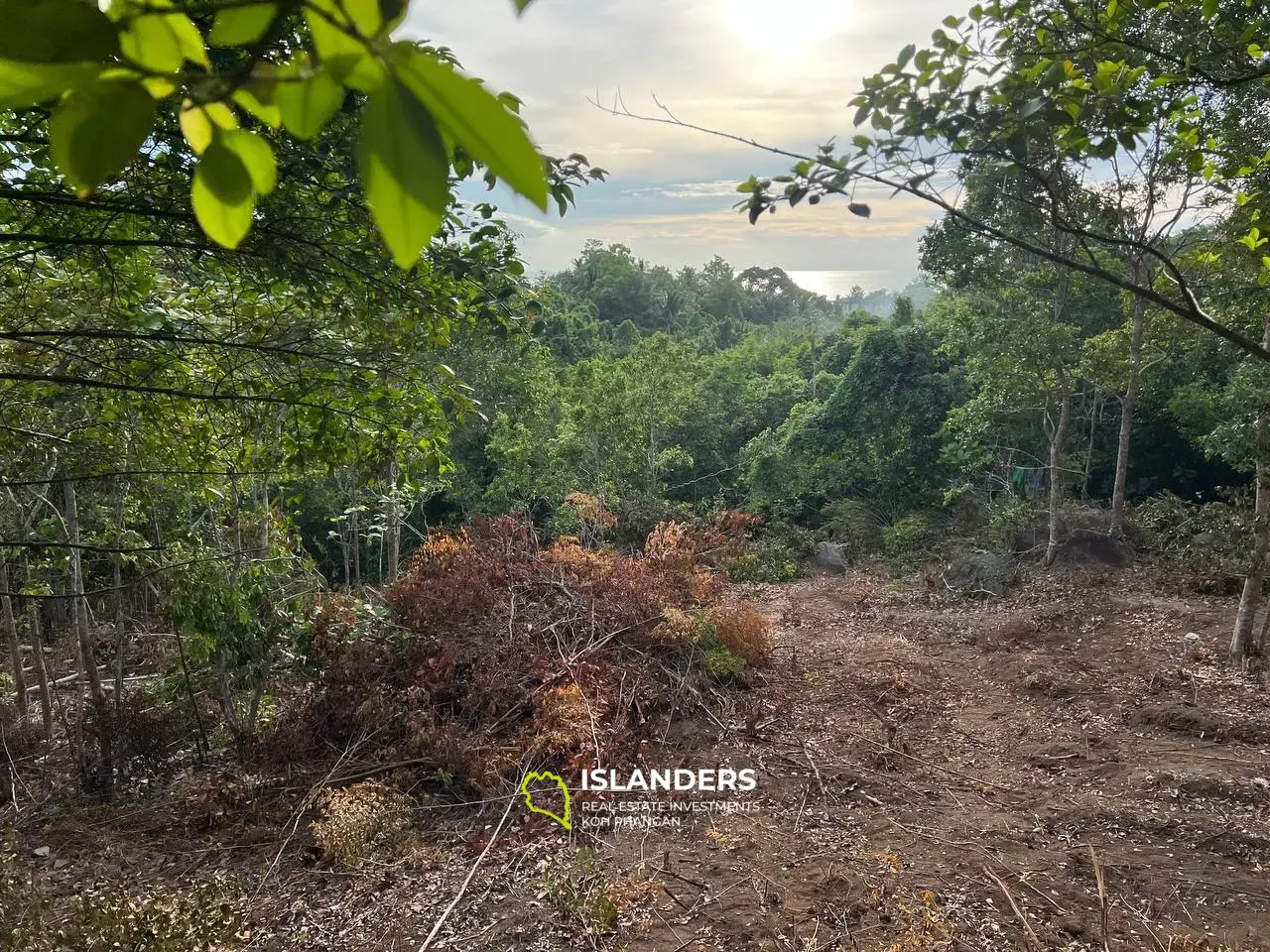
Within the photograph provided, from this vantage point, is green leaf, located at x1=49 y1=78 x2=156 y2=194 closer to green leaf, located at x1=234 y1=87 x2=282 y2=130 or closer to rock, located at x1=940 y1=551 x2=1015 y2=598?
green leaf, located at x1=234 y1=87 x2=282 y2=130

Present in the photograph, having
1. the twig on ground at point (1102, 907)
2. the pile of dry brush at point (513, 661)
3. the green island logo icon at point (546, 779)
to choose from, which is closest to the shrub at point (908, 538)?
the pile of dry brush at point (513, 661)

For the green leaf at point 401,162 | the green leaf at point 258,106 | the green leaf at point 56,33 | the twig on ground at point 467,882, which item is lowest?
the twig on ground at point 467,882

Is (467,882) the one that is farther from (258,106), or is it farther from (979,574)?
(979,574)

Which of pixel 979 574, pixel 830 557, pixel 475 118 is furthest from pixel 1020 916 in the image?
pixel 830 557

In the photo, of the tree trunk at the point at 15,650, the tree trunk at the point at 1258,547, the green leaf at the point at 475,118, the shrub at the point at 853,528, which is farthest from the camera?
the shrub at the point at 853,528

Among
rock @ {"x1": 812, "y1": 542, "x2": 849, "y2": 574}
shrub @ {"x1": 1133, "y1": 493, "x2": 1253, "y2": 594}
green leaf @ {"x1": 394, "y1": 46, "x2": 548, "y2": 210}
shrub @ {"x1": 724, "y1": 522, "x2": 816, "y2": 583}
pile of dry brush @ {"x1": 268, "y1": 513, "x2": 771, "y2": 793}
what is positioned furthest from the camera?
rock @ {"x1": 812, "y1": 542, "x2": 849, "y2": 574}

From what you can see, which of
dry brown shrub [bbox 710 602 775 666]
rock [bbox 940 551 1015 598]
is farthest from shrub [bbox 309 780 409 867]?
rock [bbox 940 551 1015 598]

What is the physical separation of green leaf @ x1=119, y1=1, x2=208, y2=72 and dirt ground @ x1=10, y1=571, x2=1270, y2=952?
2.94 metres

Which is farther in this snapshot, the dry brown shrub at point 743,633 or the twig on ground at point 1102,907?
the dry brown shrub at point 743,633

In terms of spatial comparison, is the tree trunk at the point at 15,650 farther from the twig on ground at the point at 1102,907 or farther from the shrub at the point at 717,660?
the twig on ground at the point at 1102,907

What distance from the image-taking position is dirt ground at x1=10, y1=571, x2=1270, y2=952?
2.75m

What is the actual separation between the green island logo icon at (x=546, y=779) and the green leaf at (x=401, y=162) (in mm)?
3637

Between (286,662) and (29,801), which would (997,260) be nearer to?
(286,662)

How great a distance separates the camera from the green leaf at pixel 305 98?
32 centimetres
